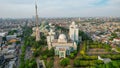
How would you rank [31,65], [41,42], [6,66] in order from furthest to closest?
1. [41,42]
2. [6,66]
3. [31,65]

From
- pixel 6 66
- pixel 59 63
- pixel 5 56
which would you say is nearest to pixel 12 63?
pixel 6 66

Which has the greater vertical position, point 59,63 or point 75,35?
point 75,35

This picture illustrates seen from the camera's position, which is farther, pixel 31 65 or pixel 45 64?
pixel 45 64

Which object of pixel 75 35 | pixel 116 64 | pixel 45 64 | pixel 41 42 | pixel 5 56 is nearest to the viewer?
pixel 116 64

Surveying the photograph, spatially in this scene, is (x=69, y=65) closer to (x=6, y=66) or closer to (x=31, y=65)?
(x=31, y=65)

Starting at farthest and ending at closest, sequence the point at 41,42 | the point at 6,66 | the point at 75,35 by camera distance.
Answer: the point at 41,42 → the point at 75,35 → the point at 6,66

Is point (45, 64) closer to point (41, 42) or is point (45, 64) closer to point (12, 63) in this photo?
point (12, 63)

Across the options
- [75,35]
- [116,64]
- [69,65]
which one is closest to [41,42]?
[75,35]

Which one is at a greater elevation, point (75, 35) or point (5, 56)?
point (75, 35)

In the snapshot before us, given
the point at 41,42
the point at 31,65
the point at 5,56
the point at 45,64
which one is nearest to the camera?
the point at 31,65
